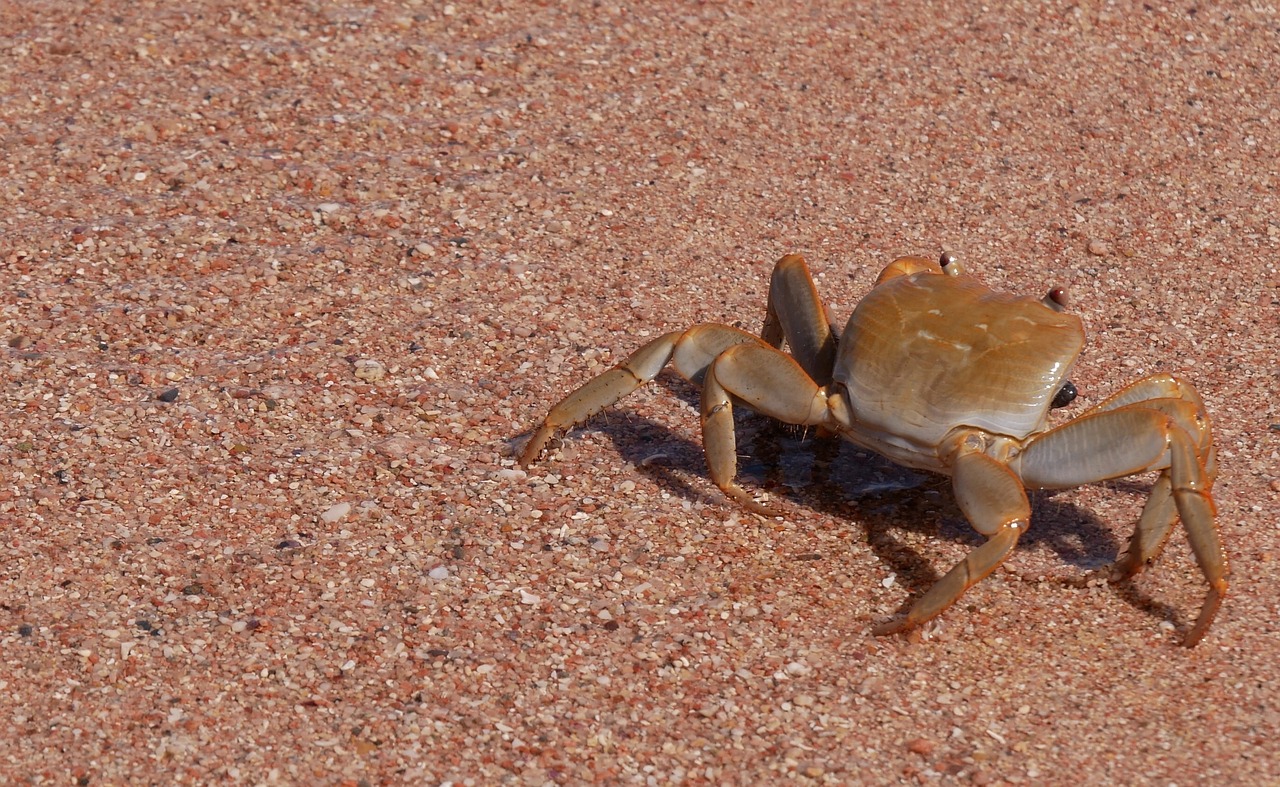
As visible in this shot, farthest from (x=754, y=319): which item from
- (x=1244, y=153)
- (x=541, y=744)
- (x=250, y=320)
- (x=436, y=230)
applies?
(x=1244, y=153)

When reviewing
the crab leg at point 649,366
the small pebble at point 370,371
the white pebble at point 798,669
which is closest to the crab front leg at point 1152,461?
the white pebble at point 798,669

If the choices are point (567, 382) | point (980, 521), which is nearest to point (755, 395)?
point (980, 521)

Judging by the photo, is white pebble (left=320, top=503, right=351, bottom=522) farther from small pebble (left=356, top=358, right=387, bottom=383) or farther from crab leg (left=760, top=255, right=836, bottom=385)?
crab leg (left=760, top=255, right=836, bottom=385)

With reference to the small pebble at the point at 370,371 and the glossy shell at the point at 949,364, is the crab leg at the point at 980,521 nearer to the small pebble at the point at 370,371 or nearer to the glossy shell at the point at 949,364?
the glossy shell at the point at 949,364

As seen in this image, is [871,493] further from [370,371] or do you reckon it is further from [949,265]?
[370,371]

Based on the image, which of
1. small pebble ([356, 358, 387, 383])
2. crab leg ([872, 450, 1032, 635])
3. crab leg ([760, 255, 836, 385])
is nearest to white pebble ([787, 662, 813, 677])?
crab leg ([872, 450, 1032, 635])
